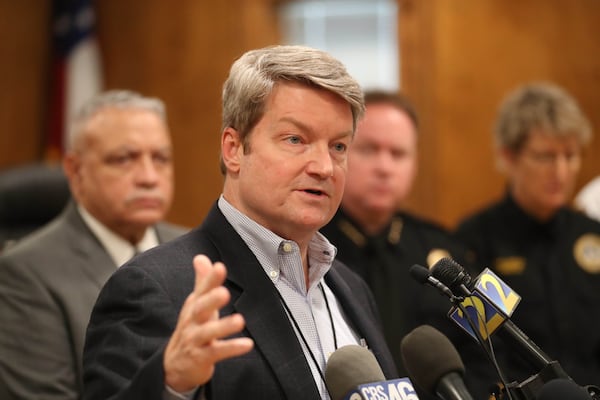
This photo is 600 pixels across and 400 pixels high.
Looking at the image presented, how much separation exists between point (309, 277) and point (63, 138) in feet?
13.5

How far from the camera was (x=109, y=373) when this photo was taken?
1595mm

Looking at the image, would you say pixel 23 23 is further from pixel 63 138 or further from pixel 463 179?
pixel 463 179

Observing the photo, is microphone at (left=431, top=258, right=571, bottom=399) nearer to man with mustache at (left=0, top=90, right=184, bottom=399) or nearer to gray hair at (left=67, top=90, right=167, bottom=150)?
man with mustache at (left=0, top=90, right=184, bottom=399)

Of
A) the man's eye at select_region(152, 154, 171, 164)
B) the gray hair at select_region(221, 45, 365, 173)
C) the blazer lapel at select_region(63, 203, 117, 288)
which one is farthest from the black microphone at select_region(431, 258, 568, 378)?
the man's eye at select_region(152, 154, 171, 164)

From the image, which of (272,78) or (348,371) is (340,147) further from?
(348,371)

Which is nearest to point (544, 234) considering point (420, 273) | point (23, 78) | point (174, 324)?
point (420, 273)

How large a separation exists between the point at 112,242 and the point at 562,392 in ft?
6.54

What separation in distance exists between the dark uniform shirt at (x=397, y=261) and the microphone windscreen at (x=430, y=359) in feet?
4.53

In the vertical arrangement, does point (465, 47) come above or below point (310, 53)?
below

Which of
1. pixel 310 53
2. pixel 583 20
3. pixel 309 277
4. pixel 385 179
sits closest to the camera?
pixel 310 53

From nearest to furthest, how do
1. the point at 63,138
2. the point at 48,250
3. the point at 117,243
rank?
1. the point at 48,250
2. the point at 117,243
3. the point at 63,138

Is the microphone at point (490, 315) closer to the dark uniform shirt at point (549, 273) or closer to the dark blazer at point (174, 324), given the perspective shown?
the dark blazer at point (174, 324)

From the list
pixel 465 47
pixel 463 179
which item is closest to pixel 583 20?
pixel 465 47

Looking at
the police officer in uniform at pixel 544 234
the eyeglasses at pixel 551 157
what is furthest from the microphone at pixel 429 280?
the eyeglasses at pixel 551 157
